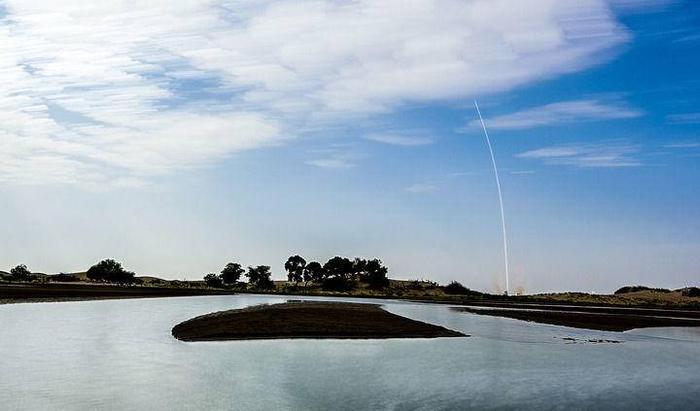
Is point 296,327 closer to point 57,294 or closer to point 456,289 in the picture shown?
point 57,294

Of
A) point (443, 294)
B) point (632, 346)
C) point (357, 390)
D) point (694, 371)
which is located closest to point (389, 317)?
point (632, 346)

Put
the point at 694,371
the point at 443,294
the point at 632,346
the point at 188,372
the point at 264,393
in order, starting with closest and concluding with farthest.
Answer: the point at 264,393
the point at 188,372
the point at 694,371
the point at 632,346
the point at 443,294

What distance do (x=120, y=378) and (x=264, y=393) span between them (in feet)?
23.1

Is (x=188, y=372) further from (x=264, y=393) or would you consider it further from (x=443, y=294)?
(x=443, y=294)

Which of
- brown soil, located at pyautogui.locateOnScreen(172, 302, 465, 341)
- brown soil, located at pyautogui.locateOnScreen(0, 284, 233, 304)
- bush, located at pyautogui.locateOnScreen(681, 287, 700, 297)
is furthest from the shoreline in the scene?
bush, located at pyautogui.locateOnScreen(681, 287, 700, 297)

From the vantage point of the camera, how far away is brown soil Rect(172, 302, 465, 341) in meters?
47.2

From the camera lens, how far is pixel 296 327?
50781 millimetres

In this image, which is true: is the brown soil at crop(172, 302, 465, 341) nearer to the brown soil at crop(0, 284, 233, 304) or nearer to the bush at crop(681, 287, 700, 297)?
the brown soil at crop(0, 284, 233, 304)

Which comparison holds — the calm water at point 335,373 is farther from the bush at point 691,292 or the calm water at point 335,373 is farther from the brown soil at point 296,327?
the bush at point 691,292

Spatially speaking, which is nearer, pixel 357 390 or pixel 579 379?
pixel 357 390

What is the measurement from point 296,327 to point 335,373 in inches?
775

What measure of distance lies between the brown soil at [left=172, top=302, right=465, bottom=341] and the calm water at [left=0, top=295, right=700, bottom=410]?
260 centimetres

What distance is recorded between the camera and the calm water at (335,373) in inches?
999

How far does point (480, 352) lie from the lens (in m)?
41.4
